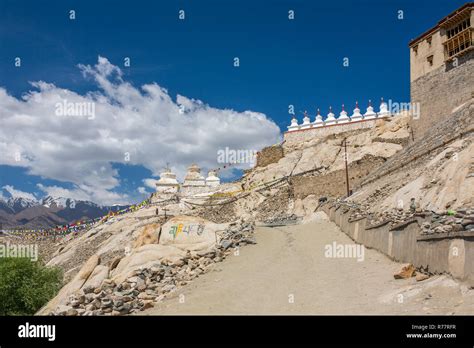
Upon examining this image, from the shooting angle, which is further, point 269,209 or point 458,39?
point 269,209

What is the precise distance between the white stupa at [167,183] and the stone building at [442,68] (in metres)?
47.4

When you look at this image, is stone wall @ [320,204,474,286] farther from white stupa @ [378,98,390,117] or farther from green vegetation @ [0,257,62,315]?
white stupa @ [378,98,390,117]

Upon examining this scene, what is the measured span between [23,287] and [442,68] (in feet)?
116

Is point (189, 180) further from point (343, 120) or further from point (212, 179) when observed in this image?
point (343, 120)

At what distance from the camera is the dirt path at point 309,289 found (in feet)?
31.0

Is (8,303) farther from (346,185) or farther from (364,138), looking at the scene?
(364,138)

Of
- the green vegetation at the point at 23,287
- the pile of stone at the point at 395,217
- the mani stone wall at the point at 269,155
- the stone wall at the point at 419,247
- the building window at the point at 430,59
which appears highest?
the building window at the point at 430,59

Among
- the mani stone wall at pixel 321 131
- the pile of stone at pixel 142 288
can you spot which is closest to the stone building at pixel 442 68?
the mani stone wall at pixel 321 131

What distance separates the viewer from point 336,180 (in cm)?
3975

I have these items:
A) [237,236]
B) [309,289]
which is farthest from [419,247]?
[237,236]

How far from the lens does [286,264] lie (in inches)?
656

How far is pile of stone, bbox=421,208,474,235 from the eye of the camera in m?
9.91

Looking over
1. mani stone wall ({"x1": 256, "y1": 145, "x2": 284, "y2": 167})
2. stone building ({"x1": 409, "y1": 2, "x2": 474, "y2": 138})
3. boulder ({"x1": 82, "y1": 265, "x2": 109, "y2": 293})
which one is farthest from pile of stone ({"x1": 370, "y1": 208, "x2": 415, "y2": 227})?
mani stone wall ({"x1": 256, "y1": 145, "x2": 284, "y2": 167})

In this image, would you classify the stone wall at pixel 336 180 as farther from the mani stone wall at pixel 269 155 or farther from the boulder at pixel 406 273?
the boulder at pixel 406 273
